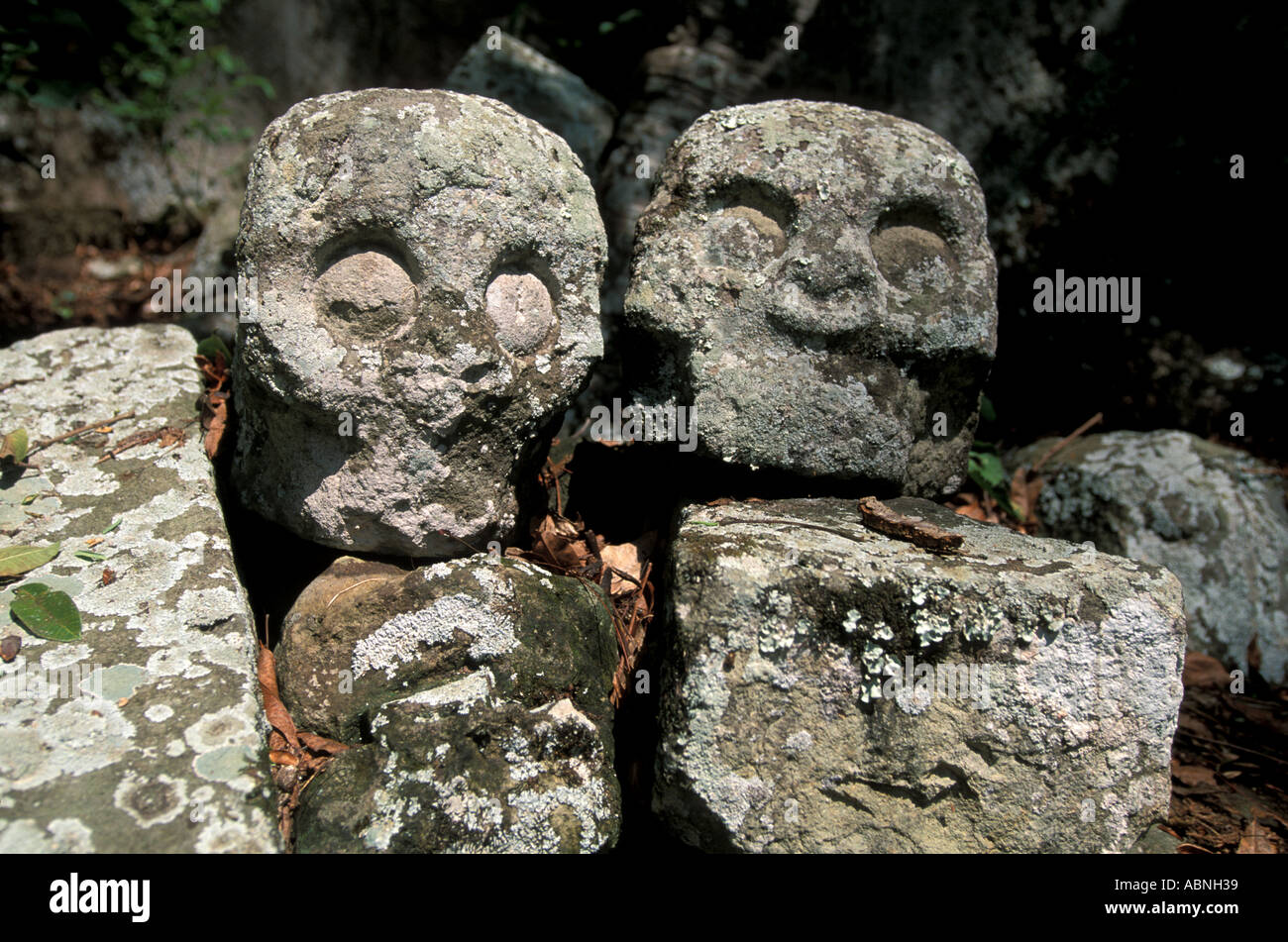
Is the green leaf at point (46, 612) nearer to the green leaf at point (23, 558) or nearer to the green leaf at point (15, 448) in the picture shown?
the green leaf at point (23, 558)

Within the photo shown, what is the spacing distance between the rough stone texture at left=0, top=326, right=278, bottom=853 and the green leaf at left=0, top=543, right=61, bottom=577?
0.8 inches

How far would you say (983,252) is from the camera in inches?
102

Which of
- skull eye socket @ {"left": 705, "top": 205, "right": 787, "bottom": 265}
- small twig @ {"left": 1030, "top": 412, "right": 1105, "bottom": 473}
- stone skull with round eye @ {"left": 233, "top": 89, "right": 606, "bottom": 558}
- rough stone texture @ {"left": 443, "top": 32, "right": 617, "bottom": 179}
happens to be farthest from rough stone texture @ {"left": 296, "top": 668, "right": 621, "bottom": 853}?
rough stone texture @ {"left": 443, "top": 32, "right": 617, "bottom": 179}

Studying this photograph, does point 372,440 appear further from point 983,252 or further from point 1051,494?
point 1051,494

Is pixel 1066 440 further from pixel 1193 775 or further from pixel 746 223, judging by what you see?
pixel 746 223

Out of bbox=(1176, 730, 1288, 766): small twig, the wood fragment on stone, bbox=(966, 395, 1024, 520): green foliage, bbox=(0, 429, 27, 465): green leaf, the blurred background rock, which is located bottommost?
bbox=(1176, 730, 1288, 766): small twig

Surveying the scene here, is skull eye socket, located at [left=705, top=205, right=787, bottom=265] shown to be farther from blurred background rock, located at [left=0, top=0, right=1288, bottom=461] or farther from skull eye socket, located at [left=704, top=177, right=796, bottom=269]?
blurred background rock, located at [left=0, top=0, right=1288, bottom=461]

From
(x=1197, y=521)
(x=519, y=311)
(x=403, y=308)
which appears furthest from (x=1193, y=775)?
(x=403, y=308)

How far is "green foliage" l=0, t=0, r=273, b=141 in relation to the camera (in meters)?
3.69

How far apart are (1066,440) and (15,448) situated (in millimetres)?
3473

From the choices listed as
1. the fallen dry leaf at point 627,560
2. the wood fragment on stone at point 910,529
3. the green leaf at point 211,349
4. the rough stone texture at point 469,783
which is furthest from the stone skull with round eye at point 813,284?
the green leaf at point 211,349

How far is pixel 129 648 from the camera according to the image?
197cm

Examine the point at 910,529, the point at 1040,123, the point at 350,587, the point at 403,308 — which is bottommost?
the point at 350,587

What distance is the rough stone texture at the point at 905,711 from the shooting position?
1971 millimetres
